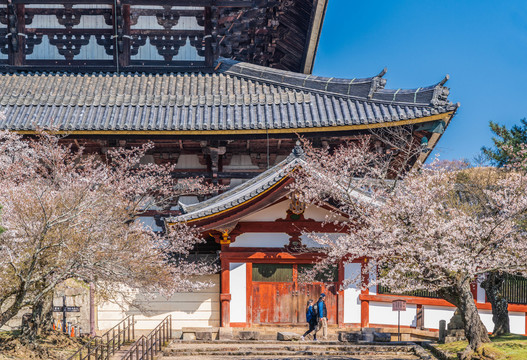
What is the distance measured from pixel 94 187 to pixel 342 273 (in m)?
6.82

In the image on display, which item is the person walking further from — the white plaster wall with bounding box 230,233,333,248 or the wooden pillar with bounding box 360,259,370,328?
the white plaster wall with bounding box 230,233,333,248

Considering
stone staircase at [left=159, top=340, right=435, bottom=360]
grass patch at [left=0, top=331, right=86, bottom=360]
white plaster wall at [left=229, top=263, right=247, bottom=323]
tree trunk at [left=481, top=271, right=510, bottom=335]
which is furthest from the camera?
white plaster wall at [left=229, top=263, right=247, bottom=323]

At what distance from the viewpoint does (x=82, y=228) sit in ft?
43.8

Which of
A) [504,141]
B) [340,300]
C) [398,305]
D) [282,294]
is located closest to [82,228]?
[282,294]

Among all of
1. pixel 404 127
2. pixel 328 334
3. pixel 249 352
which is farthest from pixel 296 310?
pixel 404 127

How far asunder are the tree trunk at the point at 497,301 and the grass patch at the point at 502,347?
539 millimetres

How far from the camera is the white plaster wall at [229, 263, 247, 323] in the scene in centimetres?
1781

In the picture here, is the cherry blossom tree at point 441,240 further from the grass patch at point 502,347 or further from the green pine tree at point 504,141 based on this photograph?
the green pine tree at point 504,141

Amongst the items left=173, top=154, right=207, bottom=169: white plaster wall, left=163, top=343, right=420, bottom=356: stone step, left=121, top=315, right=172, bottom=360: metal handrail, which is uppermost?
left=173, top=154, right=207, bottom=169: white plaster wall

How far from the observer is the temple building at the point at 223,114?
58.5 ft

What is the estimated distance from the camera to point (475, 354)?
13.4 meters

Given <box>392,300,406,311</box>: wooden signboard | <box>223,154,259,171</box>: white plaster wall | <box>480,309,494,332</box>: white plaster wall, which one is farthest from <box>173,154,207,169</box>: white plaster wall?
<box>480,309,494,332</box>: white plaster wall

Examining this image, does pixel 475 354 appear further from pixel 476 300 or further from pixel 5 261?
pixel 5 261

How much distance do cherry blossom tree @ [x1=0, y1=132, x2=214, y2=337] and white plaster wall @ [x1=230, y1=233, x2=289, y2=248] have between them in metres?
1.10
